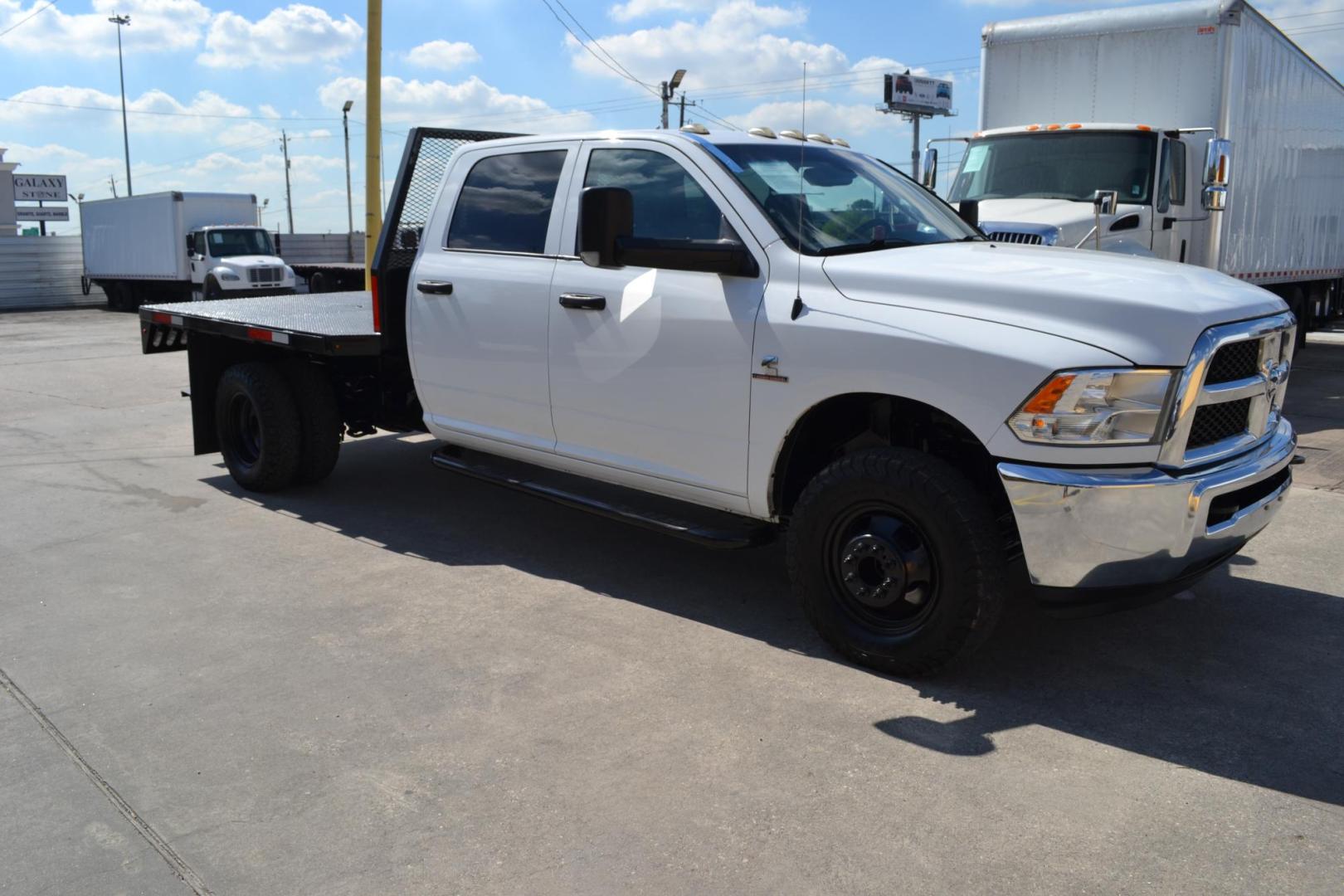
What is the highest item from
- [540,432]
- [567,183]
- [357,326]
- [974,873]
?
[567,183]

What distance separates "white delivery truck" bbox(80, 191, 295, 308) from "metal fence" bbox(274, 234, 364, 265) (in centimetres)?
772

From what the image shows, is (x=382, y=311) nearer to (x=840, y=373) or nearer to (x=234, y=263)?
(x=840, y=373)

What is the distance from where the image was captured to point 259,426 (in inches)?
273

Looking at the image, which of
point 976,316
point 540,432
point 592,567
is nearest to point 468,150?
point 540,432

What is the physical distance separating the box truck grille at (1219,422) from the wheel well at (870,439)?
2.21 feet

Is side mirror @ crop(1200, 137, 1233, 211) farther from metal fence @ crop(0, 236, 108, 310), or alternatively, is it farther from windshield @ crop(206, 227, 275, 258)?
metal fence @ crop(0, 236, 108, 310)

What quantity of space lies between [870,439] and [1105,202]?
488 cm

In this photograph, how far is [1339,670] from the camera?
13.9 ft

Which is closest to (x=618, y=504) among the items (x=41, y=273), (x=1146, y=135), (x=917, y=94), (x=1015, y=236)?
(x=1015, y=236)

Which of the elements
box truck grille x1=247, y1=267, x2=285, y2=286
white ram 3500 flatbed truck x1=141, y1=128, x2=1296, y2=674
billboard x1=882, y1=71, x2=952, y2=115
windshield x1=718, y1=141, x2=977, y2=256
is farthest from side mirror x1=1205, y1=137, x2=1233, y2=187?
billboard x1=882, y1=71, x2=952, y2=115

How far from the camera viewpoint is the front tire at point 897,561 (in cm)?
384

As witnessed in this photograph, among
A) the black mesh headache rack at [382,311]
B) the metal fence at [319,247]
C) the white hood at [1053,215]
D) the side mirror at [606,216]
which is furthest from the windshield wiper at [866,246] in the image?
the metal fence at [319,247]

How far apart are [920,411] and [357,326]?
12.0ft

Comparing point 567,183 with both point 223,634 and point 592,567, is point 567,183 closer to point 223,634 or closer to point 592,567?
point 592,567
